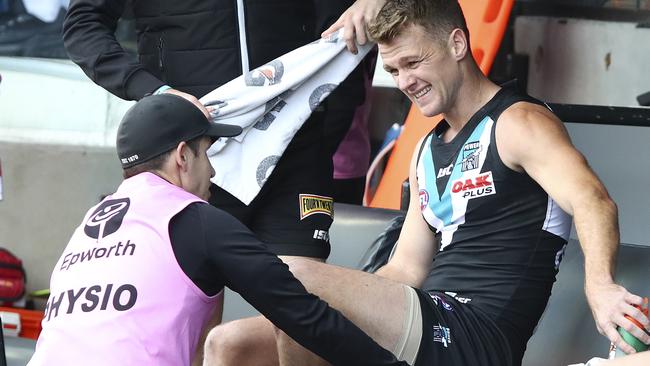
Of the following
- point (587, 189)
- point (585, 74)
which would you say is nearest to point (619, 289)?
point (587, 189)

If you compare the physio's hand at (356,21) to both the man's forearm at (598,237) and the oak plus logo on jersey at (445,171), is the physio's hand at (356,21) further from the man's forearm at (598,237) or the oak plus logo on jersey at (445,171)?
the man's forearm at (598,237)

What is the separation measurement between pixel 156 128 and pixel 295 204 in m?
0.97

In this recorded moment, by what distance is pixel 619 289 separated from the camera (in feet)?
9.71

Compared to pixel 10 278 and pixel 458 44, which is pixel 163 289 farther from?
pixel 10 278

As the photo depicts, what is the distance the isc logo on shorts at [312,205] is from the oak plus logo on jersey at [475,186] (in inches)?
23.0

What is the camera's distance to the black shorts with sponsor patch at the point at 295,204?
156 inches

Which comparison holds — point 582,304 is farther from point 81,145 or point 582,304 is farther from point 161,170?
point 81,145

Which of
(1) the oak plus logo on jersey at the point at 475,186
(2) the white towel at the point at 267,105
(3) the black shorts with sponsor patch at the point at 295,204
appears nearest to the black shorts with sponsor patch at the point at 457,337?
(1) the oak plus logo on jersey at the point at 475,186

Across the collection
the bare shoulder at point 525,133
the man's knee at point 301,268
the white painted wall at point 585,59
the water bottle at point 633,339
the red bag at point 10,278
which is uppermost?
the bare shoulder at point 525,133

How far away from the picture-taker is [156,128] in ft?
10.1

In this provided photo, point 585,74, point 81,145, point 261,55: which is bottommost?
point 81,145

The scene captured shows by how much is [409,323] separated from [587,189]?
540 mm

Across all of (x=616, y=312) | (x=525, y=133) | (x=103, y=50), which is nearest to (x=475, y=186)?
(x=525, y=133)

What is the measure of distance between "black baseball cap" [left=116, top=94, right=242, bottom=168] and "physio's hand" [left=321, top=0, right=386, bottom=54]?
90cm
